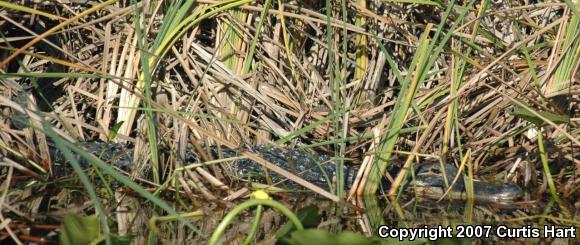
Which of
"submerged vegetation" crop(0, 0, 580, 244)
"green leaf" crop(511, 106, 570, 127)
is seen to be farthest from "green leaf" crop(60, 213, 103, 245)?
"green leaf" crop(511, 106, 570, 127)

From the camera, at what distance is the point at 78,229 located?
1.74m

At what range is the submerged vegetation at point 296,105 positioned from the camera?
2.80 metres

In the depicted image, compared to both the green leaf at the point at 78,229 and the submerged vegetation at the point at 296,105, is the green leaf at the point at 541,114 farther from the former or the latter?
the green leaf at the point at 78,229

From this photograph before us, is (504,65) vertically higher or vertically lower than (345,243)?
higher

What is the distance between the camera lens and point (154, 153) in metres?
2.84

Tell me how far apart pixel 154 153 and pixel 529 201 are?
1.29m

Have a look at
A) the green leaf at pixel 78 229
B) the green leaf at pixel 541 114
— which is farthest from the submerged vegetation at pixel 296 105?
the green leaf at pixel 78 229

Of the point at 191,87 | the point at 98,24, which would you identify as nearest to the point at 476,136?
the point at 191,87

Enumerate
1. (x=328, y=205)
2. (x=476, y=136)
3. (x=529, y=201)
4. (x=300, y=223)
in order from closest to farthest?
(x=300, y=223) < (x=328, y=205) < (x=529, y=201) < (x=476, y=136)

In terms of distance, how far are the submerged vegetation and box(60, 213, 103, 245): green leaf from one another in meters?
0.75

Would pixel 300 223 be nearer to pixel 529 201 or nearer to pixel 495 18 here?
pixel 529 201

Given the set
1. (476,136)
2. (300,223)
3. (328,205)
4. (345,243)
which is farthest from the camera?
(476,136)

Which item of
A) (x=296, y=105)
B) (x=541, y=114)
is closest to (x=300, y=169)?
(x=296, y=105)

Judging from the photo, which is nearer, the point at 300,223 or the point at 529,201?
the point at 300,223
